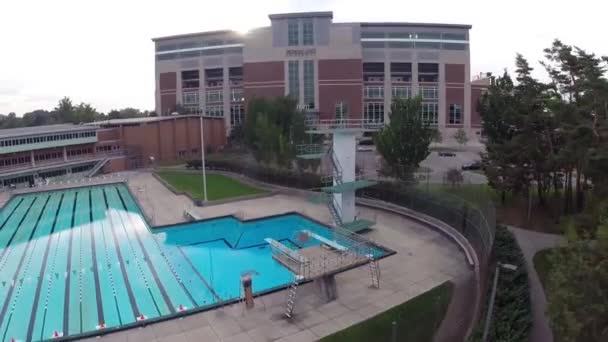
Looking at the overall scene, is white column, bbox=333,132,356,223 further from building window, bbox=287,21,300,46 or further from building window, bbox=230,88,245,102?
building window, bbox=230,88,245,102

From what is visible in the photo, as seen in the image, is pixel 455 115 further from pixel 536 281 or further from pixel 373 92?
pixel 536 281

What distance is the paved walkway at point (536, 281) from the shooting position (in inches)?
383

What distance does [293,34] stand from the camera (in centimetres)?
5634

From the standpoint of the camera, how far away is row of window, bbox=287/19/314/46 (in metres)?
55.9

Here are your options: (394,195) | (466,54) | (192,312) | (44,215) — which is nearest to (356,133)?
(394,195)

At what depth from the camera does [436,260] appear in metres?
15.0

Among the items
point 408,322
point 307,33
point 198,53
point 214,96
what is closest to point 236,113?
point 214,96

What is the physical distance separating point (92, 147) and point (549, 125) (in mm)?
40939

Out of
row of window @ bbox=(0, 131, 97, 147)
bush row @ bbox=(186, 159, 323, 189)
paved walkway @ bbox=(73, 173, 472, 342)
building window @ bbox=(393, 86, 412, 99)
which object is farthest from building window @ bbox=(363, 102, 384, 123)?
paved walkway @ bbox=(73, 173, 472, 342)

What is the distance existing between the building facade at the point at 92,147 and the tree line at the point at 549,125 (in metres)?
32.5

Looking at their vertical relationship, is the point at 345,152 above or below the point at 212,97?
below

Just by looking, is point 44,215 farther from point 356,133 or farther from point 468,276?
point 468,276

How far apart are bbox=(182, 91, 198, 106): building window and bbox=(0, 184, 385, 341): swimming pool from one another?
3916cm

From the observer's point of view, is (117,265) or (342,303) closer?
(342,303)
